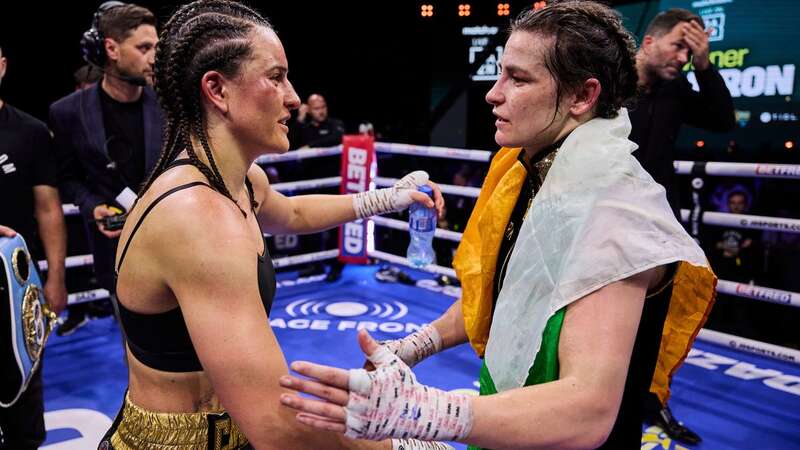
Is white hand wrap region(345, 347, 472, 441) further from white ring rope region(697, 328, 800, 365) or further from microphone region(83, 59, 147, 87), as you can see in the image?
white ring rope region(697, 328, 800, 365)

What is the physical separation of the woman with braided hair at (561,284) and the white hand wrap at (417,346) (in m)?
0.17

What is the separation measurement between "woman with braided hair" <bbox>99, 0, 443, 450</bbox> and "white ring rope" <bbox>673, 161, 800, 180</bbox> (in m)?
2.28

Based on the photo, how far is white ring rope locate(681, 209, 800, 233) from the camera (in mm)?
2961

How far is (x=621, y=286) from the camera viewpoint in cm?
96

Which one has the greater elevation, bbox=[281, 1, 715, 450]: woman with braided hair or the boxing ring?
bbox=[281, 1, 715, 450]: woman with braided hair

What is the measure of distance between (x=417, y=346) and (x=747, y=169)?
7.95 feet

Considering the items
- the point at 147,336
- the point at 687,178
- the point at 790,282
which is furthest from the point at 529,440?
the point at 687,178

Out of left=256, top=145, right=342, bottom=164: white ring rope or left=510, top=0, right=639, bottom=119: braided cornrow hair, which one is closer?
left=510, top=0, right=639, bottom=119: braided cornrow hair

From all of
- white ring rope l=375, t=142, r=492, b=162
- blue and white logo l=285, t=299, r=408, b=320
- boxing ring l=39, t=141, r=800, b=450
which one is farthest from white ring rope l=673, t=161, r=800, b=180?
blue and white logo l=285, t=299, r=408, b=320

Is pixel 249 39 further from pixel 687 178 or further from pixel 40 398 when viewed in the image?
pixel 687 178

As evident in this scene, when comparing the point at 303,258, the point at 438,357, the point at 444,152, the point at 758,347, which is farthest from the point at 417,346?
the point at 303,258

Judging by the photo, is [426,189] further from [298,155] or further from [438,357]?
[298,155]

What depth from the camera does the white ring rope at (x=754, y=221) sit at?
296cm

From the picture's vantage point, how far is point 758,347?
9.75ft
